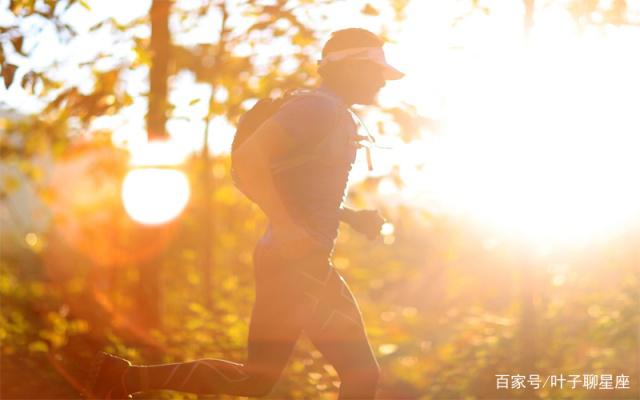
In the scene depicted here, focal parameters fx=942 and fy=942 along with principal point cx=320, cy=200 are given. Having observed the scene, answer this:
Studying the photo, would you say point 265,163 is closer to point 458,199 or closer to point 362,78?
point 362,78

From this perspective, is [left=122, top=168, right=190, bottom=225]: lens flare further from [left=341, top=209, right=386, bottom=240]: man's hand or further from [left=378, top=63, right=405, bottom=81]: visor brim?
[left=378, top=63, right=405, bottom=81]: visor brim

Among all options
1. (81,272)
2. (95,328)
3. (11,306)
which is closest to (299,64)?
(95,328)

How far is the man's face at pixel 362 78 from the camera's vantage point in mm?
4340

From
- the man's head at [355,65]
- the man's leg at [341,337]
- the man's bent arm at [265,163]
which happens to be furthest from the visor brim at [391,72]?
the man's leg at [341,337]

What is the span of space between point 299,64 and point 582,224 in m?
3.97

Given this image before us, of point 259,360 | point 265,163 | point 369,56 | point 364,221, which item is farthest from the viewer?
point 364,221

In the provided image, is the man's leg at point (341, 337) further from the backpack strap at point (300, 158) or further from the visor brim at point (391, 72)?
the visor brim at point (391, 72)

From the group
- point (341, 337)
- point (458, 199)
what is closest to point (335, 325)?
point (341, 337)

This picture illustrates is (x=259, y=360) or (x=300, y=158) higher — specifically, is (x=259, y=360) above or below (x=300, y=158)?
below

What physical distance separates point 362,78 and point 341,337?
3.99ft

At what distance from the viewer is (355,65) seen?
435 cm

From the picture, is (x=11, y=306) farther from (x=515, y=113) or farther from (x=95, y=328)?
(x=515, y=113)

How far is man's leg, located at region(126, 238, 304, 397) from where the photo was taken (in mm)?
4324

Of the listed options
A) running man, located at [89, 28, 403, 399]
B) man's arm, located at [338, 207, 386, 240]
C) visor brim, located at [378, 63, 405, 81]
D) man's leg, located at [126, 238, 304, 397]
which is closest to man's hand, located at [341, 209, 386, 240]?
man's arm, located at [338, 207, 386, 240]
